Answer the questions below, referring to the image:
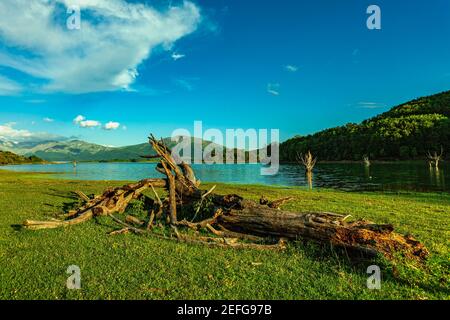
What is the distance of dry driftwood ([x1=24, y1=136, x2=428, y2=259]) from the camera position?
9.90 m

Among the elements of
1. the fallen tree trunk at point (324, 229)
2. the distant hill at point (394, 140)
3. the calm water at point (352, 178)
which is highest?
the distant hill at point (394, 140)

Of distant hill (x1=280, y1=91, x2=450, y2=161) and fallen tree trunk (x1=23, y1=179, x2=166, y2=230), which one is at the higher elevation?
distant hill (x1=280, y1=91, x2=450, y2=161)

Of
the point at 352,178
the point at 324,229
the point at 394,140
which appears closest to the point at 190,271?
the point at 324,229

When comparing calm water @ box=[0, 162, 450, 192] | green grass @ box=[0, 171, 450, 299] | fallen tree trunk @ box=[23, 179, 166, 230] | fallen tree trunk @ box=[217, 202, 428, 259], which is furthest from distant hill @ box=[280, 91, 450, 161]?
green grass @ box=[0, 171, 450, 299]

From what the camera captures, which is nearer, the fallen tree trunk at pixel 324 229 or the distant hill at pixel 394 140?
the fallen tree trunk at pixel 324 229

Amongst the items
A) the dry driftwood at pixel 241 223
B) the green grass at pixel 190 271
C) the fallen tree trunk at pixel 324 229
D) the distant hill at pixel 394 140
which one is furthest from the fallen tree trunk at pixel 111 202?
the distant hill at pixel 394 140

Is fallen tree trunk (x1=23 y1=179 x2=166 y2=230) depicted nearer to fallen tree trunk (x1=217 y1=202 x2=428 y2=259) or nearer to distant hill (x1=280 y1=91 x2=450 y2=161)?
fallen tree trunk (x1=217 y1=202 x2=428 y2=259)

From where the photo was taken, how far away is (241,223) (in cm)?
1315

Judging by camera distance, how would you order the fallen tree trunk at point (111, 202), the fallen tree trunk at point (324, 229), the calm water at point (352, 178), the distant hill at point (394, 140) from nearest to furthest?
the fallen tree trunk at point (324, 229) → the fallen tree trunk at point (111, 202) → the calm water at point (352, 178) → the distant hill at point (394, 140)

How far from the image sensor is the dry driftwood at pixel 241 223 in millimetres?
9898

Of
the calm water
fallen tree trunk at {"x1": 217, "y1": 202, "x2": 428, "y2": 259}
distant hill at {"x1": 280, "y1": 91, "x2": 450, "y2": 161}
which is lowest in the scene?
the calm water

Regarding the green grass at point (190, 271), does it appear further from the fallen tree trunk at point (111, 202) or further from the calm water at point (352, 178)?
the calm water at point (352, 178)
